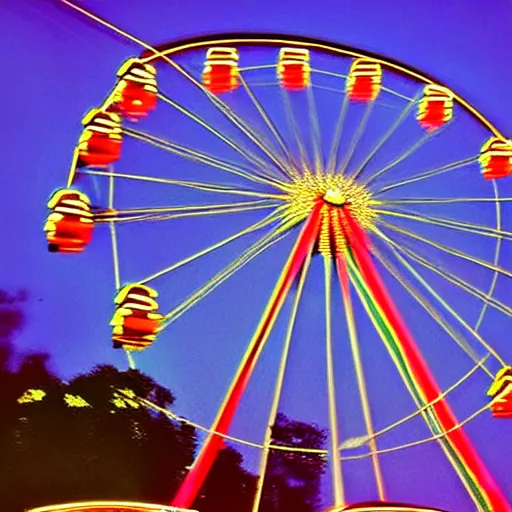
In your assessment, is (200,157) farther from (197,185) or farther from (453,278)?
(453,278)

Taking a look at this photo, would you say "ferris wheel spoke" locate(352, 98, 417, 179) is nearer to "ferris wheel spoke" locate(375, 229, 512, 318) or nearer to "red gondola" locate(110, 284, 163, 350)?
"ferris wheel spoke" locate(375, 229, 512, 318)

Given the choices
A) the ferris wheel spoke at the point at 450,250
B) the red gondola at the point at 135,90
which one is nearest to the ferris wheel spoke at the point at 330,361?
the ferris wheel spoke at the point at 450,250

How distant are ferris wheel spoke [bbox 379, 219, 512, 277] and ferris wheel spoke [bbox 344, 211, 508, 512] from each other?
0.07 meters

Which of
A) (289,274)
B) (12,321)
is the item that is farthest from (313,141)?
(12,321)

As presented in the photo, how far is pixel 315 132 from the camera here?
5.05 feet

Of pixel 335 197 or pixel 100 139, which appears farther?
pixel 335 197

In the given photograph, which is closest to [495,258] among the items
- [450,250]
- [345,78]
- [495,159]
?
[450,250]

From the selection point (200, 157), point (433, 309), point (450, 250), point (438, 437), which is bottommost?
point (438, 437)

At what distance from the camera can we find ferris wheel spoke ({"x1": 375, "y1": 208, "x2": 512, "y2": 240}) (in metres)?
1.54

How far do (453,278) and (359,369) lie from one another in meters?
0.25

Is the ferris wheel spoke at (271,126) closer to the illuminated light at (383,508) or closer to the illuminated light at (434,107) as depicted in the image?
the illuminated light at (434,107)

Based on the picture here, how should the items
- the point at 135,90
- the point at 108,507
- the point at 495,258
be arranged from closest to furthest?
the point at 108,507
the point at 135,90
the point at 495,258

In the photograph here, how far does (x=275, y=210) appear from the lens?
1.48 meters

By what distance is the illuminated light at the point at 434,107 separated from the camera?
1609 millimetres
